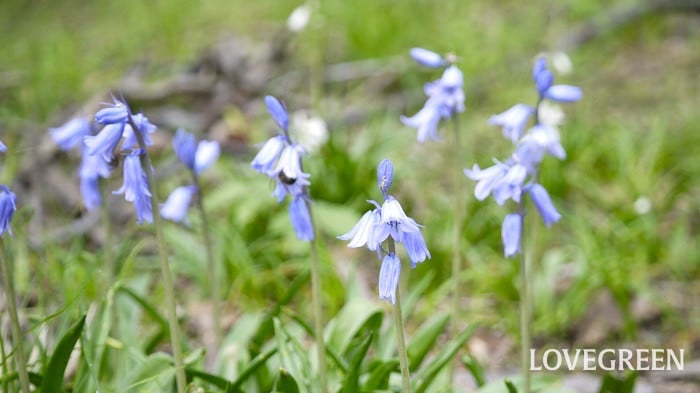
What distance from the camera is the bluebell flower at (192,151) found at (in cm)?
284

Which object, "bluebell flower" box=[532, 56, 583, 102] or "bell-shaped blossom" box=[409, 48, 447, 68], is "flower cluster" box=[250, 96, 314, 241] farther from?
"bluebell flower" box=[532, 56, 583, 102]

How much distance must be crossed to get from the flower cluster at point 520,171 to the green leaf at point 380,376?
60cm

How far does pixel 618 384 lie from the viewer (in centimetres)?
267

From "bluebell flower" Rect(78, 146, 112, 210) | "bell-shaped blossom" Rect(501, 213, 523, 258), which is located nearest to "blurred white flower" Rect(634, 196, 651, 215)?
"bell-shaped blossom" Rect(501, 213, 523, 258)

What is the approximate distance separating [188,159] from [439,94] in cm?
104

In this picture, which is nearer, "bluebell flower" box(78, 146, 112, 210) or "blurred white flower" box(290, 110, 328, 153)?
"bluebell flower" box(78, 146, 112, 210)

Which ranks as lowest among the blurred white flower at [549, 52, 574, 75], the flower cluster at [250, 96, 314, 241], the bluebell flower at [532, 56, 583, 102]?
the flower cluster at [250, 96, 314, 241]

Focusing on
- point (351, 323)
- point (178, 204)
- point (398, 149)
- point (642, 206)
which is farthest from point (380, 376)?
point (398, 149)

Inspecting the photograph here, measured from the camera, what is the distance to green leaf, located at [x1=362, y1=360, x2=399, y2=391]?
2689 millimetres

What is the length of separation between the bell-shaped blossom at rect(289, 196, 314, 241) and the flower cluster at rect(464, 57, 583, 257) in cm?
55

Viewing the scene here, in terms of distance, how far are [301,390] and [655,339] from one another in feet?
7.05

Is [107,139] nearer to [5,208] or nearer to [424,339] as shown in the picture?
[5,208]

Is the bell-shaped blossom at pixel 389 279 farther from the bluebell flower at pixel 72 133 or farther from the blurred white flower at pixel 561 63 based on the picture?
the blurred white flower at pixel 561 63

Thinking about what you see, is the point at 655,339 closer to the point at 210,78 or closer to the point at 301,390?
the point at 301,390
